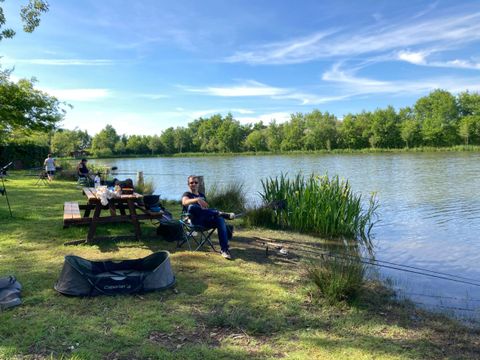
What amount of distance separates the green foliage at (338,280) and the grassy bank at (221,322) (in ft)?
0.35

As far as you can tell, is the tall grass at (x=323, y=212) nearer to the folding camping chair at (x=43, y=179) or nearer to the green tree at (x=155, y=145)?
the folding camping chair at (x=43, y=179)

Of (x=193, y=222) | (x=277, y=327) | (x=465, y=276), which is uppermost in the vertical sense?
(x=193, y=222)

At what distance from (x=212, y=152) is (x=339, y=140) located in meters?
31.9

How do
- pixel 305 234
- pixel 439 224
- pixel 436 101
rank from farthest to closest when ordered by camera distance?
pixel 436 101
pixel 439 224
pixel 305 234

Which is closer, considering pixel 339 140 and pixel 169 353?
pixel 169 353

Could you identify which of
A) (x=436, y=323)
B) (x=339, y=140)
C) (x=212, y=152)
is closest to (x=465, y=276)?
(x=436, y=323)

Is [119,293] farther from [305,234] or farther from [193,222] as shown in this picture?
[305,234]

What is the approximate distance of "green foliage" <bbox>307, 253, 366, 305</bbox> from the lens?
409 centimetres

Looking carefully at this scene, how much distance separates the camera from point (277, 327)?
3.48 metres

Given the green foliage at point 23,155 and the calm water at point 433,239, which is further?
the green foliage at point 23,155

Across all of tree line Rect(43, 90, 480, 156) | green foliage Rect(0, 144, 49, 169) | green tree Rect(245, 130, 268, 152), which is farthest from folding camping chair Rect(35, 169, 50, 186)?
green tree Rect(245, 130, 268, 152)

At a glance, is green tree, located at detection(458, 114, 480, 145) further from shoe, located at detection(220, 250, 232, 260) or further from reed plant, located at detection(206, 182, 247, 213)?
shoe, located at detection(220, 250, 232, 260)

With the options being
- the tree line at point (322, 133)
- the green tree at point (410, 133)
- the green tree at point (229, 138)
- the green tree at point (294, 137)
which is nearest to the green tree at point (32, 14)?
the tree line at point (322, 133)

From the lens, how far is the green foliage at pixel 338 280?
4.09 m
